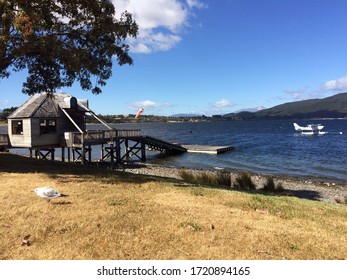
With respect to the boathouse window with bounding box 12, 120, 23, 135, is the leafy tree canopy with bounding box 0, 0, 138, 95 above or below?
above

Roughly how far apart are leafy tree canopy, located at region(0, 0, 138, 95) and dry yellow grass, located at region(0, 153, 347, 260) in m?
5.70

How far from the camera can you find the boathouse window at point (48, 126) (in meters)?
28.0

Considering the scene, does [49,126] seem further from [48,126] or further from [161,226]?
[161,226]

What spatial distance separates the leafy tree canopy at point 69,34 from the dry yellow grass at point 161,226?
5.70 meters

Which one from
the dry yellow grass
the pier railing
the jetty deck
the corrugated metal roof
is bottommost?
the jetty deck

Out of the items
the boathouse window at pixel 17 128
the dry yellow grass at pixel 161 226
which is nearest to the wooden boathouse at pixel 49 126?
the boathouse window at pixel 17 128

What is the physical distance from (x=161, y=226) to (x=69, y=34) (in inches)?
423

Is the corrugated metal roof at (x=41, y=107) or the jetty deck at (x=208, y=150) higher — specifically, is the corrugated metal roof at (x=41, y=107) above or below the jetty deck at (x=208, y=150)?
above

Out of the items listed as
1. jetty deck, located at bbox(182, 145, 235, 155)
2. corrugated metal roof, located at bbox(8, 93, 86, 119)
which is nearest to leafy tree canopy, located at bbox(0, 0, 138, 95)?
corrugated metal roof, located at bbox(8, 93, 86, 119)

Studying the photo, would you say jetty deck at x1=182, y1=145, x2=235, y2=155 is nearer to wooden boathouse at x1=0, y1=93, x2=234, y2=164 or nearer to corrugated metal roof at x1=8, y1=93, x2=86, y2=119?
wooden boathouse at x1=0, y1=93, x2=234, y2=164

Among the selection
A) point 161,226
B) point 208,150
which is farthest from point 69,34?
point 208,150

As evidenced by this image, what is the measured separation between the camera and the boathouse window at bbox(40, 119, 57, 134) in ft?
91.9

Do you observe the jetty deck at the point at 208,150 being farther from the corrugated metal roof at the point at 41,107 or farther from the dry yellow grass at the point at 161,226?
the dry yellow grass at the point at 161,226
